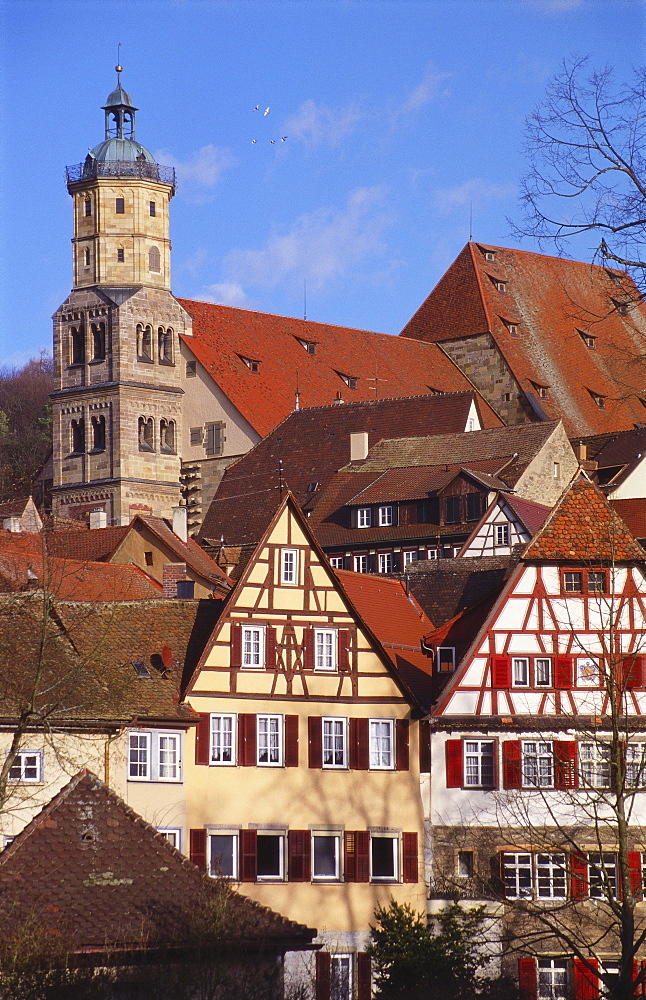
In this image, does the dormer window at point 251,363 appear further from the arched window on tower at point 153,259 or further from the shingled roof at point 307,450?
the shingled roof at point 307,450

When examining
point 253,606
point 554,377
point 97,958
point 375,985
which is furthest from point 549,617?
point 554,377

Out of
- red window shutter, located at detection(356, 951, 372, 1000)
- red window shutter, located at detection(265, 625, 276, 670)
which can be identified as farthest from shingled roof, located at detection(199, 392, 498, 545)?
red window shutter, located at detection(356, 951, 372, 1000)

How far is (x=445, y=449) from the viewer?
63844 mm

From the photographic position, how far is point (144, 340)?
271 ft

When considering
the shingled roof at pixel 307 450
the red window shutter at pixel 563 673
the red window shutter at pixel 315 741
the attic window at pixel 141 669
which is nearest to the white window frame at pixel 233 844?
the red window shutter at pixel 315 741

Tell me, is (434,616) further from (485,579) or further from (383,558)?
(383,558)

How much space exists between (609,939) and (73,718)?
9818 millimetres

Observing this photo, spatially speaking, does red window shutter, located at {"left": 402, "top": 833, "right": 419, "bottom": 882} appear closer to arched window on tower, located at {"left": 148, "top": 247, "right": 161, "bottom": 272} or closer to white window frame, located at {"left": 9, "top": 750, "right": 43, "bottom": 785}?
white window frame, located at {"left": 9, "top": 750, "right": 43, "bottom": 785}

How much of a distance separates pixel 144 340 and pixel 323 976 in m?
51.6

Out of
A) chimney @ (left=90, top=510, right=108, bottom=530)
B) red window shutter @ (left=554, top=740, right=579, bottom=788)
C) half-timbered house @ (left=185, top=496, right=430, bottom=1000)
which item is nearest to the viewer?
red window shutter @ (left=554, top=740, right=579, bottom=788)

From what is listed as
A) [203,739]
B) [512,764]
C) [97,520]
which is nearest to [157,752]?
[203,739]

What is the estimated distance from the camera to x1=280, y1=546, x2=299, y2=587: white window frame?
39.5 metres

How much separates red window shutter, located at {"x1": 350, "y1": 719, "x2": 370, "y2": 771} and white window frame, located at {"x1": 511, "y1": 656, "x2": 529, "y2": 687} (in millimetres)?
2927

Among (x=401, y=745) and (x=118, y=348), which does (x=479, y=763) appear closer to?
(x=401, y=745)
